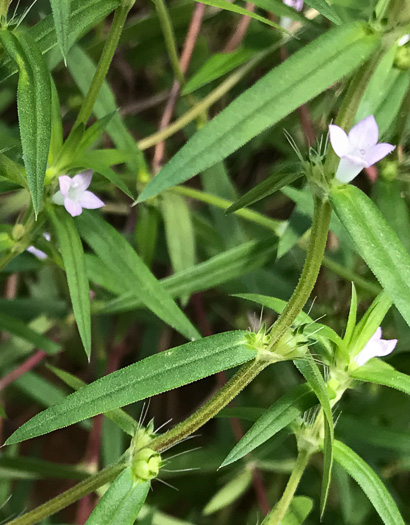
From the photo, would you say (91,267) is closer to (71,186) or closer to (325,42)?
(71,186)

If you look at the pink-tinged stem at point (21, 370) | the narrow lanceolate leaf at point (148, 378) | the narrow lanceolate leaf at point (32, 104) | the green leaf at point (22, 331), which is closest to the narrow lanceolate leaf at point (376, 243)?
the narrow lanceolate leaf at point (148, 378)

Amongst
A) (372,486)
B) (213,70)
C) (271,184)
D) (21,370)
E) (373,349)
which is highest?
A: (213,70)

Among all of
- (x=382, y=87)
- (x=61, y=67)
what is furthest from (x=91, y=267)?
(x=61, y=67)

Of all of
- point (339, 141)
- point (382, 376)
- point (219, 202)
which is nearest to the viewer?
point (339, 141)

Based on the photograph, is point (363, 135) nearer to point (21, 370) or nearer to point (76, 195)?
point (76, 195)

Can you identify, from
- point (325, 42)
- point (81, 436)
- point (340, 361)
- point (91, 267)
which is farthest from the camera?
point (81, 436)

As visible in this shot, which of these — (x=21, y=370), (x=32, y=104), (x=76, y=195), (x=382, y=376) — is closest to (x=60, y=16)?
(x=32, y=104)

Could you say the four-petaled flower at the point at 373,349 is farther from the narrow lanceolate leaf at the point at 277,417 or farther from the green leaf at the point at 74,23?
the green leaf at the point at 74,23
